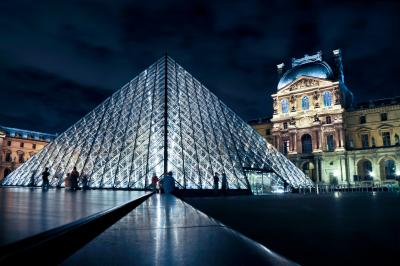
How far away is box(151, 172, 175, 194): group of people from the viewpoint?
10.9 meters

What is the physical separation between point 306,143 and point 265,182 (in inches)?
1020

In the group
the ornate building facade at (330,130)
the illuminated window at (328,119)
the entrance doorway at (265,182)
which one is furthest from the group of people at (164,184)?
the illuminated window at (328,119)

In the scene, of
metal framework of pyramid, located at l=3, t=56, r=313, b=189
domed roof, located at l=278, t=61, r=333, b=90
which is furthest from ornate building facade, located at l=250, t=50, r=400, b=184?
metal framework of pyramid, located at l=3, t=56, r=313, b=189

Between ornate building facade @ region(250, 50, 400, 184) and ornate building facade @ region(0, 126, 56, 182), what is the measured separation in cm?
4341

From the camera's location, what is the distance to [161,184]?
464 inches

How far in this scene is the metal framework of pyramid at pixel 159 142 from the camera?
1388 cm

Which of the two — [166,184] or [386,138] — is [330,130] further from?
[166,184]

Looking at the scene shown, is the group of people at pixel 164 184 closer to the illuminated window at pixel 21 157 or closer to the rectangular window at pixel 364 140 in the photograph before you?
the rectangular window at pixel 364 140

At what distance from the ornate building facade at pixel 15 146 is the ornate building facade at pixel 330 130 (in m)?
43.4

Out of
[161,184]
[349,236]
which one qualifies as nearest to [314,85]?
[161,184]

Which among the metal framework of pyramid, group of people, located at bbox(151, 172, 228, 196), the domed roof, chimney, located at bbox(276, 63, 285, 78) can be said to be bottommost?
group of people, located at bbox(151, 172, 228, 196)

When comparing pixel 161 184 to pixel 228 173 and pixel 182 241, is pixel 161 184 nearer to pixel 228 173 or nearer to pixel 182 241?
pixel 228 173

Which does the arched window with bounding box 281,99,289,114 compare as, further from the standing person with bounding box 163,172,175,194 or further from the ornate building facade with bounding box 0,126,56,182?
the ornate building facade with bounding box 0,126,56,182

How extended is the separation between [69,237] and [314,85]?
44.8m
